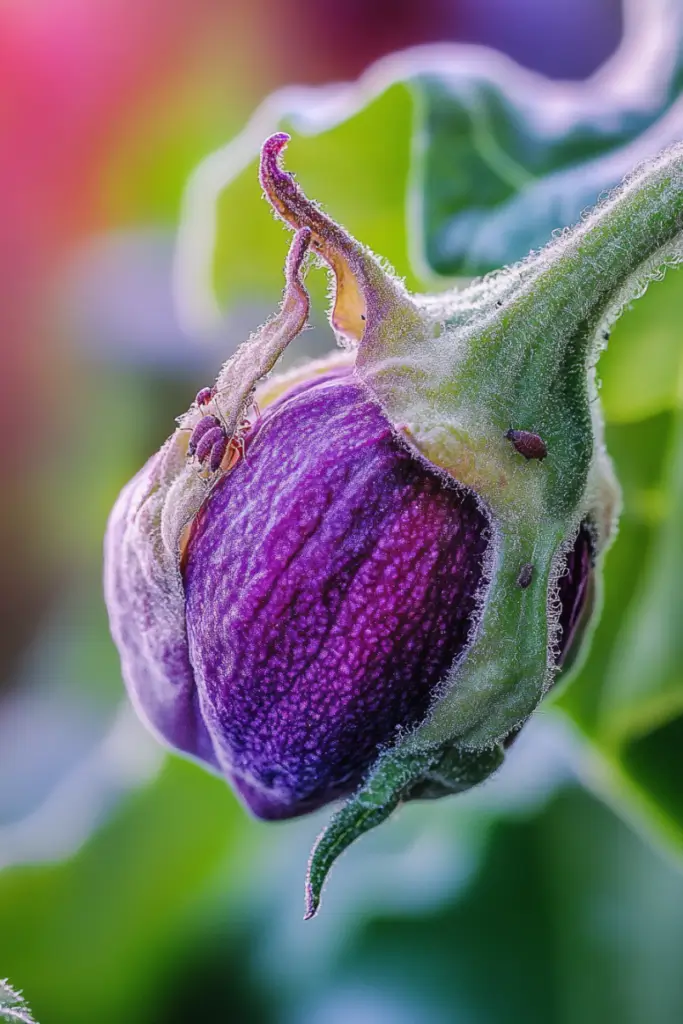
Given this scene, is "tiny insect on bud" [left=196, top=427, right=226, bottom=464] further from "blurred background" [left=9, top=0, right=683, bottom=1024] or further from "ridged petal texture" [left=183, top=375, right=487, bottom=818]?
"blurred background" [left=9, top=0, right=683, bottom=1024]

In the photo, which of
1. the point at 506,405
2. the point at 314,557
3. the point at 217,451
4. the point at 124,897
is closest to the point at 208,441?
the point at 217,451

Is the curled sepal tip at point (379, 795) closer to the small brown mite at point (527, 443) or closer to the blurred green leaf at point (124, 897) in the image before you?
the small brown mite at point (527, 443)

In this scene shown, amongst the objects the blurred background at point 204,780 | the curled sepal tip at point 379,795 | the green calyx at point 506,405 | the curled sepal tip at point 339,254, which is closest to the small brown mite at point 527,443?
the green calyx at point 506,405

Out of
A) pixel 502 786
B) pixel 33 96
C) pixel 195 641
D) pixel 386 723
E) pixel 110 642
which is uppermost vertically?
pixel 33 96

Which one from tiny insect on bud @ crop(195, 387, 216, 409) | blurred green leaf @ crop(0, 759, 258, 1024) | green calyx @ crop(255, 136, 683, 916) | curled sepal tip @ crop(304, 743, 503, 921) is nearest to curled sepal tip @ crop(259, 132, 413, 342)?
green calyx @ crop(255, 136, 683, 916)

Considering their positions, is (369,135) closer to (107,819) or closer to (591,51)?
(107,819)

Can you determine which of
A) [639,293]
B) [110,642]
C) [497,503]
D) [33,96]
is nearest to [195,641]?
[497,503]
